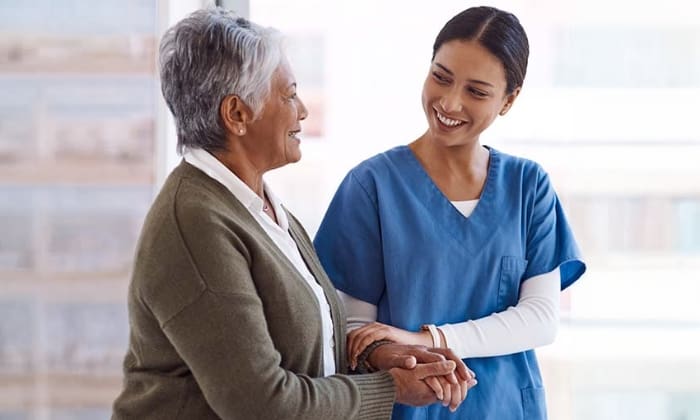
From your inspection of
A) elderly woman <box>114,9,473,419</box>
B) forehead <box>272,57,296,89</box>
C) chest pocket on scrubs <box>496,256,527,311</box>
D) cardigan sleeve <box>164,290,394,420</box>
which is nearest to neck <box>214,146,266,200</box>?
elderly woman <box>114,9,473,419</box>

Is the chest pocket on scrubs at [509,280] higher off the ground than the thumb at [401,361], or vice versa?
the chest pocket on scrubs at [509,280]

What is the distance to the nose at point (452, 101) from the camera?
1.74m

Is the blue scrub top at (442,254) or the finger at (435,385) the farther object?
the blue scrub top at (442,254)

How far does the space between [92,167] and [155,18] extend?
1.26 ft

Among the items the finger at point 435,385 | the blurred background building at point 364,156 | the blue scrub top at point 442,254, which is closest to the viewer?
the finger at point 435,385

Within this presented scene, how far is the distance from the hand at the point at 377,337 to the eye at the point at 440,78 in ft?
1.52

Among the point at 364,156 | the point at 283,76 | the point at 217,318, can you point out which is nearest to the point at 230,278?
the point at 217,318

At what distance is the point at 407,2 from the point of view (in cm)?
227

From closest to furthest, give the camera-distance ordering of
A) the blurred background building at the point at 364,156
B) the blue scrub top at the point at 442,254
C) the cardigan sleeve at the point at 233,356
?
1. the cardigan sleeve at the point at 233,356
2. the blue scrub top at the point at 442,254
3. the blurred background building at the point at 364,156

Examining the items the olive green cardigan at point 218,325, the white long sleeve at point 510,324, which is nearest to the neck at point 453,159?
the white long sleeve at point 510,324

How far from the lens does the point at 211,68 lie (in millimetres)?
1412

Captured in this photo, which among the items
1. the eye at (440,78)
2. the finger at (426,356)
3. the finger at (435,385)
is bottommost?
the finger at (435,385)

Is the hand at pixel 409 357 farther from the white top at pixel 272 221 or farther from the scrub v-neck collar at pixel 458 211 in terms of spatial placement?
the scrub v-neck collar at pixel 458 211

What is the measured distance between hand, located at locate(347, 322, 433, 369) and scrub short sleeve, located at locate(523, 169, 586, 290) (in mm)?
275
